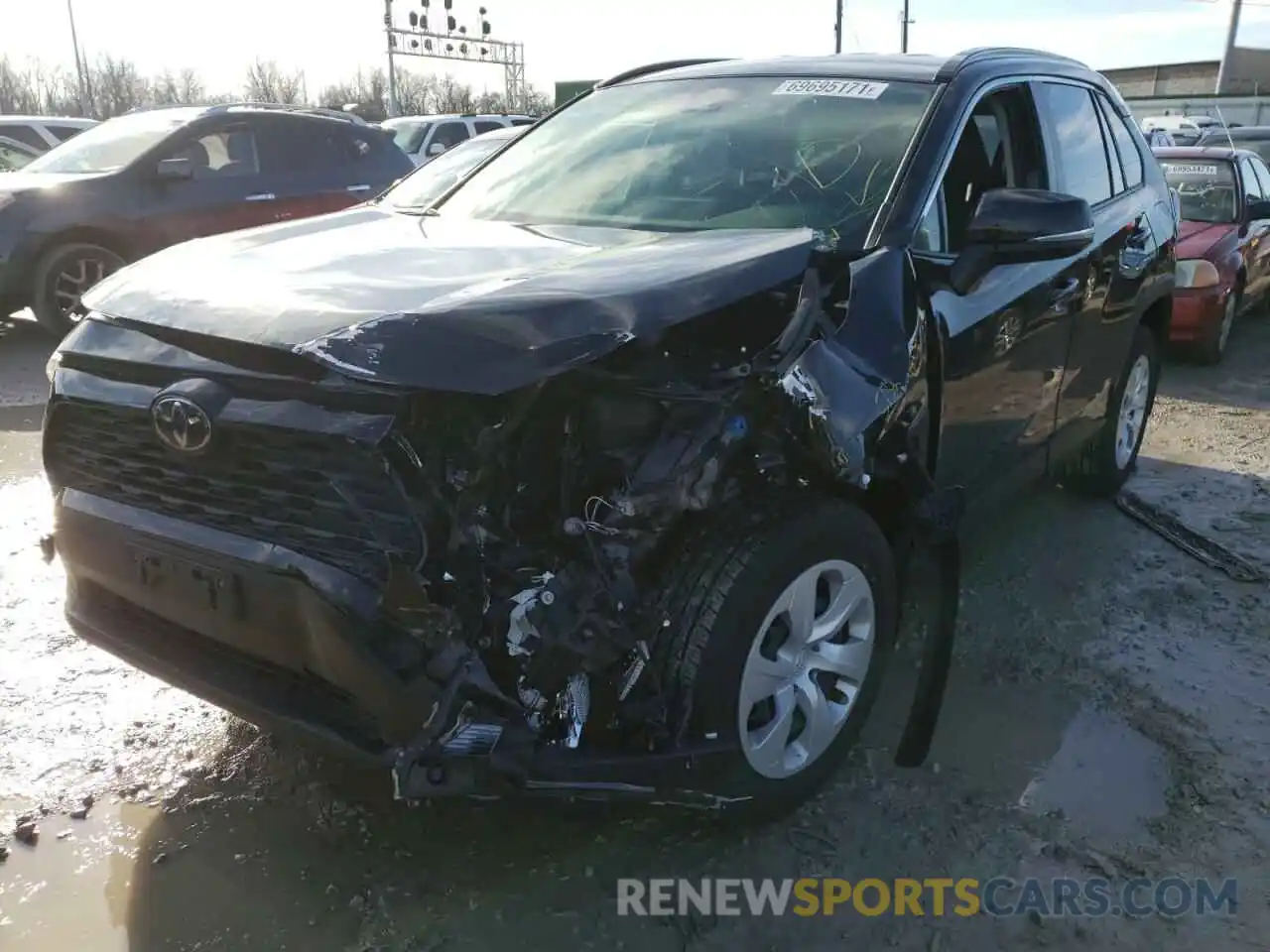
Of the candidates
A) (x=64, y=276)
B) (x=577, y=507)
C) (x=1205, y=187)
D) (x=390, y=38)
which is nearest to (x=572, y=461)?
(x=577, y=507)

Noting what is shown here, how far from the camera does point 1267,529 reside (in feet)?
15.7

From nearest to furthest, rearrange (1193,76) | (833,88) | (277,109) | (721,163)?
(721,163) → (833,88) → (277,109) → (1193,76)

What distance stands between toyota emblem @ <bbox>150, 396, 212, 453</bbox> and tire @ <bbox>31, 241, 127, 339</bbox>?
621cm

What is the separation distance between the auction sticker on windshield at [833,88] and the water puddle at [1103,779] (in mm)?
2072

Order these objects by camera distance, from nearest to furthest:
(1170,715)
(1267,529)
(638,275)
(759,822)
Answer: (638,275)
(759,822)
(1170,715)
(1267,529)

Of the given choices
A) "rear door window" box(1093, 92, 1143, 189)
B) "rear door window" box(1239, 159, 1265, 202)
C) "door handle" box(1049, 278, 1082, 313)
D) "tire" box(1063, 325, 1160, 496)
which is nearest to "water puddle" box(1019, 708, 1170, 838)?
"door handle" box(1049, 278, 1082, 313)

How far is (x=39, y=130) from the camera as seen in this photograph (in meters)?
13.7

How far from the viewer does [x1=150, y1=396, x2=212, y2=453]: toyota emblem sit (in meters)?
2.22

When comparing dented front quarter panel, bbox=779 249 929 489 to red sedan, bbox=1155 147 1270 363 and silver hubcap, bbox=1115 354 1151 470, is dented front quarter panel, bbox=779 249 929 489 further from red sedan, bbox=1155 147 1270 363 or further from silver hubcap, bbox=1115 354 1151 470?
red sedan, bbox=1155 147 1270 363

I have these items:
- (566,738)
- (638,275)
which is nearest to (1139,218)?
(638,275)

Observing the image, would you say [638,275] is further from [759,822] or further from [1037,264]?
[1037,264]

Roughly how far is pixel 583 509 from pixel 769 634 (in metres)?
0.61

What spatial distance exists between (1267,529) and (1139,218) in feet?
5.15

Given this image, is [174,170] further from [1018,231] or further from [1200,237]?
[1200,237]
